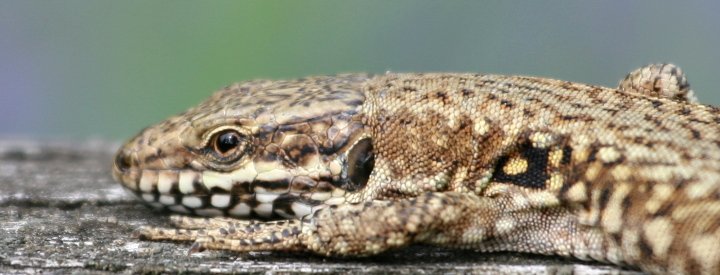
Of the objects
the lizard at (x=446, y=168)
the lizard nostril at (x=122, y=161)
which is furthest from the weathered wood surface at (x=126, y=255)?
the lizard nostril at (x=122, y=161)

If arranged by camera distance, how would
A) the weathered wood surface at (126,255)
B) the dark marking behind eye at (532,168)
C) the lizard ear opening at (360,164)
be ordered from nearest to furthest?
the weathered wood surface at (126,255) → the dark marking behind eye at (532,168) → the lizard ear opening at (360,164)

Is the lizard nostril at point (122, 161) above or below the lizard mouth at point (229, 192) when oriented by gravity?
above

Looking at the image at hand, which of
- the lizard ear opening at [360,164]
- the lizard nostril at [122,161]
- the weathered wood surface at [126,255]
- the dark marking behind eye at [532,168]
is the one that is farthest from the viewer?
the lizard nostril at [122,161]

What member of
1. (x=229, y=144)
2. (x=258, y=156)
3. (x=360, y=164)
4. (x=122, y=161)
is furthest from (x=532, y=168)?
(x=122, y=161)

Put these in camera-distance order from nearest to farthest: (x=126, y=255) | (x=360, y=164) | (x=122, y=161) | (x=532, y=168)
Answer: (x=126, y=255) < (x=532, y=168) < (x=360, y=164) < (x=122, y=161)

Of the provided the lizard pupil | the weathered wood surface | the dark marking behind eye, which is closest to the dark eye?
the lizard pupil

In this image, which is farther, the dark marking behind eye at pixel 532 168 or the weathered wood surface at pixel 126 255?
the dark marking behind eye at pixel 532 168

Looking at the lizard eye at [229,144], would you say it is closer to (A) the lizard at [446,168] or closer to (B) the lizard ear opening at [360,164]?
(A) the lizard at [446,168]

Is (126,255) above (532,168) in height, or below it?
below

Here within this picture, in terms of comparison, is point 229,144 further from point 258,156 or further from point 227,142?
point 258,156
